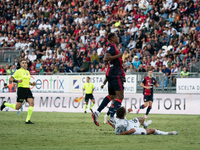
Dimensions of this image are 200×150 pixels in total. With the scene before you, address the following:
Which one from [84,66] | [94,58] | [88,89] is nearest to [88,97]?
[88,89]

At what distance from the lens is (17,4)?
108 ft

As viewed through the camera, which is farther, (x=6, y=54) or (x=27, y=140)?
(x=6, y=54)

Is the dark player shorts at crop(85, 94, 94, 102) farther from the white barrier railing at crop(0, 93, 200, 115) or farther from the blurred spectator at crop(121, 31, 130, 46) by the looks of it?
the blurred spectator at crop(121, 31, 130, 46)

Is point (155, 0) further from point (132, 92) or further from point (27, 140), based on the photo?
point (27, 140)

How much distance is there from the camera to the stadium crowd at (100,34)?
73.0 feet

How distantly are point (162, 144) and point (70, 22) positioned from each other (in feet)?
74.5

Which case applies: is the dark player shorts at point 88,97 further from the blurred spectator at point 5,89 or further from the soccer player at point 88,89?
the blurred spectator at point 5,89

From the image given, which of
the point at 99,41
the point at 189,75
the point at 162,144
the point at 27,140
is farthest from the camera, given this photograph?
the point at 99,41

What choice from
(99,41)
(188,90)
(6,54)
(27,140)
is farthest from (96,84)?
(27,140)

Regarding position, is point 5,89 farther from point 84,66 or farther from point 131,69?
point 131,69

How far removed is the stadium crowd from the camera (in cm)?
2225

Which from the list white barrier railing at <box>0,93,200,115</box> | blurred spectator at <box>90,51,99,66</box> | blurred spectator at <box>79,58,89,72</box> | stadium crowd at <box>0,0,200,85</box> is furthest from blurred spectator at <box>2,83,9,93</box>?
blurred spectator at <box>90,51,99,66</box>

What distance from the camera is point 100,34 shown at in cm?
2581

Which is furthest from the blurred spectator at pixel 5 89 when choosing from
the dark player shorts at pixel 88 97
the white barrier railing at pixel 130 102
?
the dark player shorts at pixel 88 97
